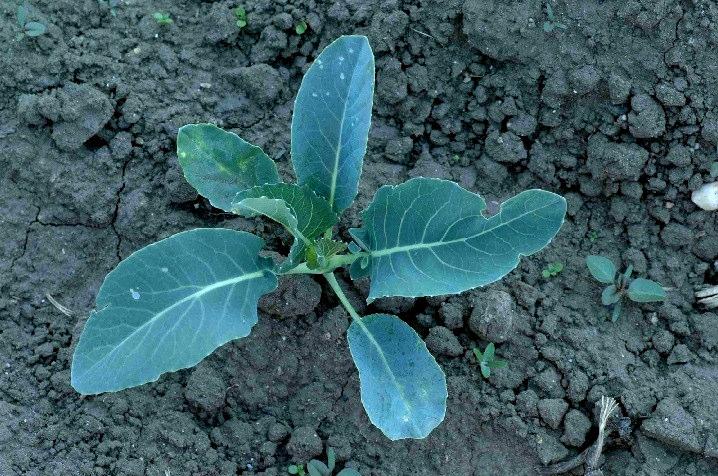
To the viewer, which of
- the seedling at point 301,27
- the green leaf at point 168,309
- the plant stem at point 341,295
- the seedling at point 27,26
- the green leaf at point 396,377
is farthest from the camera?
the seedling at point 301,27

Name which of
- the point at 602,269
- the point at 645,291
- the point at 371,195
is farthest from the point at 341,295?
the point at 645,291

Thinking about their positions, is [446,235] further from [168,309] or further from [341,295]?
[168,309]

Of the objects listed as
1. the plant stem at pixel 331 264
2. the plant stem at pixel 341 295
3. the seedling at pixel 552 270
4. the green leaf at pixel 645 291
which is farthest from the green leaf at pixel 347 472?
the green leaf at pixel 645 291

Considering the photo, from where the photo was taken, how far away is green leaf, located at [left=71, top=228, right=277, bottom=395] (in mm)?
2119

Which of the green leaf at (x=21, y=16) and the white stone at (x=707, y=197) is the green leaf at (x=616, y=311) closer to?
the white stone at (x=707, y=197)

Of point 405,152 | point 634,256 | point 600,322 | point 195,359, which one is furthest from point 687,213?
point 195,359

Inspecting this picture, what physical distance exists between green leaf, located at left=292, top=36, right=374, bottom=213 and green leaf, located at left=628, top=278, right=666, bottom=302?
3.05 ft

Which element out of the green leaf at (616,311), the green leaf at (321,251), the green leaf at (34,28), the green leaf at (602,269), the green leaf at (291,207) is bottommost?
the green leaf at (616,311)

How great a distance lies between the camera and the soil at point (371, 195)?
7.97 ft

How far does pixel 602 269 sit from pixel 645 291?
15 centimetres

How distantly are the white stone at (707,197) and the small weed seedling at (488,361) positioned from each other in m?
0.85

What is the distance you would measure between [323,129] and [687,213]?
125cm

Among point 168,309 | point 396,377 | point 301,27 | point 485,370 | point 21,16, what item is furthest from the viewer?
point 301,27

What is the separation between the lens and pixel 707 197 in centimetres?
267
